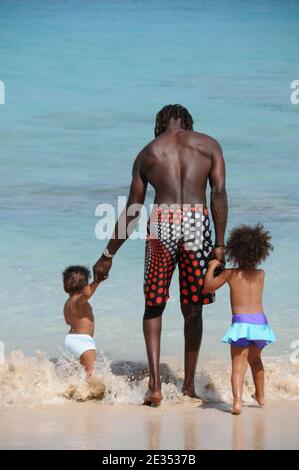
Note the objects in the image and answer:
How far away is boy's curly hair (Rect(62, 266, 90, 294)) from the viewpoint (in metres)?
6.84

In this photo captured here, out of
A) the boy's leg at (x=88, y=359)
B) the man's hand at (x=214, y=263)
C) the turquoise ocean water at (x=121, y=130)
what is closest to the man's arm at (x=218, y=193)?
the man's hand at (x=214, y=263)

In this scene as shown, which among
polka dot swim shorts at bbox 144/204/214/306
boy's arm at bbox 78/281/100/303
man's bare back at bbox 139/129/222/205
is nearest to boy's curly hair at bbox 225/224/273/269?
polka dot swim shorts at bbox 144/204/214/306

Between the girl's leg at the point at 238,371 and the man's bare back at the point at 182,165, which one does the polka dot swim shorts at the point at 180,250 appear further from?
the girl's leg at the point at 238,371

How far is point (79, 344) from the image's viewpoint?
22.6 feet

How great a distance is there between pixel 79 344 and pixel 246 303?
1.08 meters

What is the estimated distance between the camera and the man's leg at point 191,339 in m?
6.64

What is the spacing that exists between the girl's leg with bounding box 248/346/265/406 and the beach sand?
6cm

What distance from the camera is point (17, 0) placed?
888 inches

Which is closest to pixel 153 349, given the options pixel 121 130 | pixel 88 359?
pixel 88 359

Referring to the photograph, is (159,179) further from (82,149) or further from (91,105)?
(91,105)

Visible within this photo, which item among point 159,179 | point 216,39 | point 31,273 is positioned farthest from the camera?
point 216,39

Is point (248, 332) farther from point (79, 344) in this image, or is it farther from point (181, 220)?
point (79, 344)
